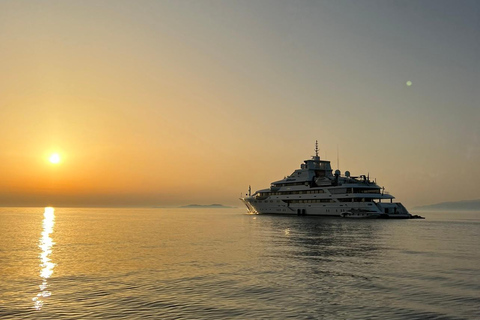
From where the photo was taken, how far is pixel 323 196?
336 ft

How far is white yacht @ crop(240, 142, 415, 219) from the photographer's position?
95.7 m

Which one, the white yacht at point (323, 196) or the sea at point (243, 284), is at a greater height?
the white yacht at point (323, 196)

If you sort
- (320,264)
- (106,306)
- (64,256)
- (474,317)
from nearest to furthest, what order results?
(474,317) → (106,306) → (320,264) → (64,256)

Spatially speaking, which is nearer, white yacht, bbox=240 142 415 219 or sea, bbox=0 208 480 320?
sea, bbox=0 208 480 320

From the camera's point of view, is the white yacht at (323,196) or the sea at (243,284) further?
the white yacht at (323,196)

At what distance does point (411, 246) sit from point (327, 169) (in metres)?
75.6

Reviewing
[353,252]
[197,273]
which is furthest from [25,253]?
[353,252]

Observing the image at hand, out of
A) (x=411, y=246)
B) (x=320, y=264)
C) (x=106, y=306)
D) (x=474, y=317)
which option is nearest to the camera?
(x=474, y=317)

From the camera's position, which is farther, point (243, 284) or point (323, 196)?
point (323, 196)

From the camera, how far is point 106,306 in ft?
58.1

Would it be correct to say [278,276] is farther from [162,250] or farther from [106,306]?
[162,250]

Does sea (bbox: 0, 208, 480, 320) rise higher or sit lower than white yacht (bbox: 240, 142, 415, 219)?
lower

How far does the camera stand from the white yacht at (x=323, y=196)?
9569 centimetres

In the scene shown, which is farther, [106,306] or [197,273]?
[197,273]
